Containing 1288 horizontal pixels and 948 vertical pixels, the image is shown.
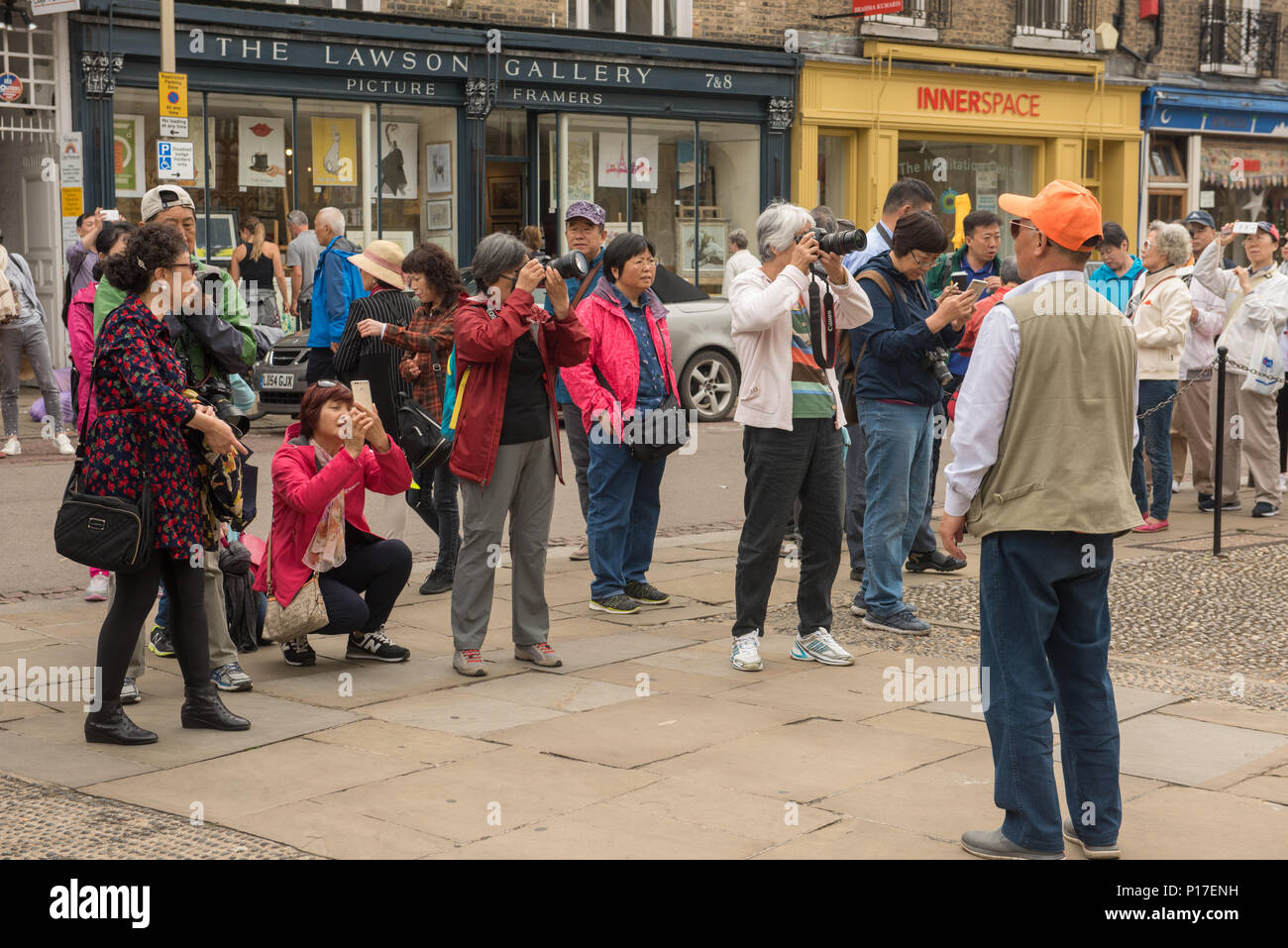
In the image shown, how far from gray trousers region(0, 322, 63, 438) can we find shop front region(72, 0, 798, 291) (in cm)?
387

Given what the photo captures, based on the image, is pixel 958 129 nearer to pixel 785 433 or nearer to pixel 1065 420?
pixel 785 433

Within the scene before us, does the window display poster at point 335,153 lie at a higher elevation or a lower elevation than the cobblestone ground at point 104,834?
higher

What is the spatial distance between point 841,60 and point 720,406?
9404 millimetres

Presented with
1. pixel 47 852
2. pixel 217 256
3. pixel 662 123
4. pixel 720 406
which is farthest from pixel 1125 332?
pixel 662 123

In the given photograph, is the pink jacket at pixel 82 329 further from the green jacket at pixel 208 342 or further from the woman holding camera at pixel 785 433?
the woman holding camera at pixel 785 433

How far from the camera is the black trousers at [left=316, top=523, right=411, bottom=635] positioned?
22.0 feet

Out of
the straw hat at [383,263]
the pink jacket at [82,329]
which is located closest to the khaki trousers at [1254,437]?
the straw hat at [383,263]

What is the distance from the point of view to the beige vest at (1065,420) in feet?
14.0

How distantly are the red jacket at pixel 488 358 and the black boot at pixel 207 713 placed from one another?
1.46m

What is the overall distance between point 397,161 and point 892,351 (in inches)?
575

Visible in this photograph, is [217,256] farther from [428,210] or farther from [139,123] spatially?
[428,210]

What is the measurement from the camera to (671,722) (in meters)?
5.88

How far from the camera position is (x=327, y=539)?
6625mm

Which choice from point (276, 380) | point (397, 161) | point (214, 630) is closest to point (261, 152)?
point (397, 161)
